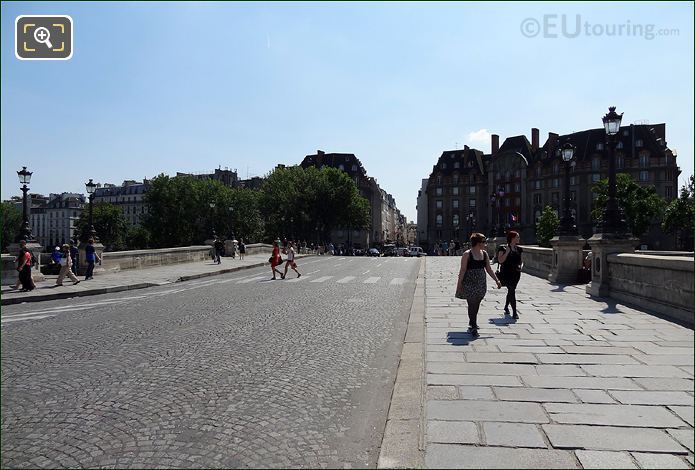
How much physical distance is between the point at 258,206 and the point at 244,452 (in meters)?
81.3

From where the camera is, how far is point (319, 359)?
6797 millimetres

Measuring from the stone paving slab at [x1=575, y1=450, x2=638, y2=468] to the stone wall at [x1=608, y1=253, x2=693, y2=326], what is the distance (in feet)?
20.7

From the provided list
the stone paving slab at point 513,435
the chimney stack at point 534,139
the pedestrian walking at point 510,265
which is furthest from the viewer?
the chimney stack at point 534,139

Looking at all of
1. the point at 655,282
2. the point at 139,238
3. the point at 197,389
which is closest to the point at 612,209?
the point at 655,282

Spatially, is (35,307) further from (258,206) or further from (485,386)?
(258,206)

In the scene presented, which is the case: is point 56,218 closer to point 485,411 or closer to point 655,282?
point 655,282

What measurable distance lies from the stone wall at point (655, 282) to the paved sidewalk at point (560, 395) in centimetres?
63

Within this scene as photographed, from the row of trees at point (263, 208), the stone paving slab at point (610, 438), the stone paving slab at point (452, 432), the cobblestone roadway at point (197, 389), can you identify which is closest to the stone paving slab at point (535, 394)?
the stone paving slab at point (610, 438)

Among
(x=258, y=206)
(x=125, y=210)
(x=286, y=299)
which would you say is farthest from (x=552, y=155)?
(x=125, y=210)

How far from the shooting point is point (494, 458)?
3.52 metres

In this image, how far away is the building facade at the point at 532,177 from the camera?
73.7 meters

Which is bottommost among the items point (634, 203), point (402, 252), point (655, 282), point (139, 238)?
point (402, 252)

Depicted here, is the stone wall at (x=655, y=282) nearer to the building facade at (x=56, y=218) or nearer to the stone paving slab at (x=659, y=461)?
the stone paving slab at (x=659, y=461)

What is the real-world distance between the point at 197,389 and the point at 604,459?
3.80 m
